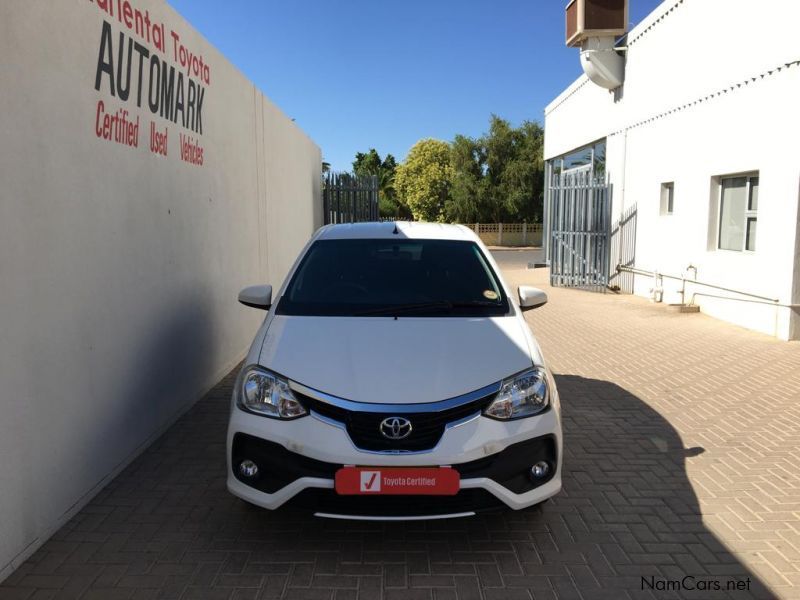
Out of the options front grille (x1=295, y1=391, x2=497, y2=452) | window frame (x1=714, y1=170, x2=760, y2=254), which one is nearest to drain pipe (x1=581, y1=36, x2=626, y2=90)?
window frame (x1=714, y1=170, x2=760, y2=254)

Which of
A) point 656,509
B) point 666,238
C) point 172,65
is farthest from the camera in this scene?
point 666,238

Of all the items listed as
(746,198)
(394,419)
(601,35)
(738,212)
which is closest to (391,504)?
(394,419)

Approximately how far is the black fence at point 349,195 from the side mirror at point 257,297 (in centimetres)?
1214

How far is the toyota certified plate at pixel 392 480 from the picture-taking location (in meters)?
3.04

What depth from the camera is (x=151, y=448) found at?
4801 millimetres

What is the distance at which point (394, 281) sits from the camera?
14.4ft

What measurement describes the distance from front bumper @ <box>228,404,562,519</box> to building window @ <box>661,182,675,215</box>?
10625 mm

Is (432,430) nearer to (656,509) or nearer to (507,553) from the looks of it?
(507,553)

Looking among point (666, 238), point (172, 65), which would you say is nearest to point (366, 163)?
point (666, 238)

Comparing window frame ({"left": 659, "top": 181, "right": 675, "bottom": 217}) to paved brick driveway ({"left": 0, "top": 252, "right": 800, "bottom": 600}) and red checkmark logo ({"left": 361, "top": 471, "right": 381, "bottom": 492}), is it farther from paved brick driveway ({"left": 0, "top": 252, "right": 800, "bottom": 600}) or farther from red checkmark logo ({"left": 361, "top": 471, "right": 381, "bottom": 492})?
red checkmark logo ({"left": 361, "top": 471, "right": 381, "bottom": 492})

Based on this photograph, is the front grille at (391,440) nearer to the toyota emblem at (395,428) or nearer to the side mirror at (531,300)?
→ the toyota emblem at (395,428)

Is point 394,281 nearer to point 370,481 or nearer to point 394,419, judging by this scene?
point 394,419

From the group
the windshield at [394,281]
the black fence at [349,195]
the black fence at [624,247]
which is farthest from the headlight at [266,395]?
the black fence at [349,195]

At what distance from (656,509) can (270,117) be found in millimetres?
7886
